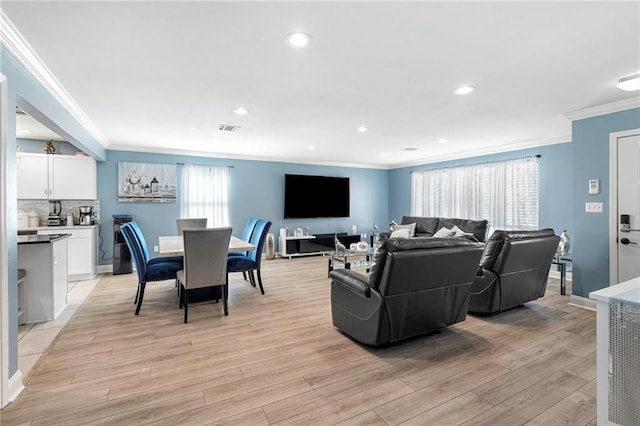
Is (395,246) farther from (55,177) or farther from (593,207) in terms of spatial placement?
(55,177)

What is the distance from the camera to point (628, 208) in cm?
346

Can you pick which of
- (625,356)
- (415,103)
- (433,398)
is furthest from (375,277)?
(415,103)

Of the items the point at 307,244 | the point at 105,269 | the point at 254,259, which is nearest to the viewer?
the point at 254,259

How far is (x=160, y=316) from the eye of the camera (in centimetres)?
348

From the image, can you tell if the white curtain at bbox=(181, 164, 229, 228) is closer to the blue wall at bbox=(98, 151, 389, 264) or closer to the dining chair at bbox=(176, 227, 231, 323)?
the blue wall at bbox=(98, 151, 389, 264)

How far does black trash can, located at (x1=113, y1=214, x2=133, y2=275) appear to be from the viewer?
17.9 feet

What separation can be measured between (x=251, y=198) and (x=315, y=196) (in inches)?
63.1

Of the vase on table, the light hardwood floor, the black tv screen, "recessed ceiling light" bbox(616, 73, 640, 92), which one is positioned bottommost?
the light hardwood floor

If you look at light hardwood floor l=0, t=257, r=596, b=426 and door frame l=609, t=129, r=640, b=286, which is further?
door frame l=609, t=129, r=640, b=286

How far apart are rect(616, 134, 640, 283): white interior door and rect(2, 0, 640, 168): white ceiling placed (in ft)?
1.92

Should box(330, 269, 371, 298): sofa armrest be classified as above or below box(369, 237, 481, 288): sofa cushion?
below

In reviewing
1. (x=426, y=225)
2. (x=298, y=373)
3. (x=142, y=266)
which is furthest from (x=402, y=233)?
(x=142, y=266)

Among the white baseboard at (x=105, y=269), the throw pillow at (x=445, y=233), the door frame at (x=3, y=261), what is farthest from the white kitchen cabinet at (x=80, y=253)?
the throw pillow at (x=445, y=233)

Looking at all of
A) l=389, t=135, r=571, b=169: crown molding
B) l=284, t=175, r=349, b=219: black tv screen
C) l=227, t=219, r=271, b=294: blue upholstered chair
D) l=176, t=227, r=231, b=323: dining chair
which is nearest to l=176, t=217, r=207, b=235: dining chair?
l=227, t=219, r=271, b=294: blue upholstered chair
